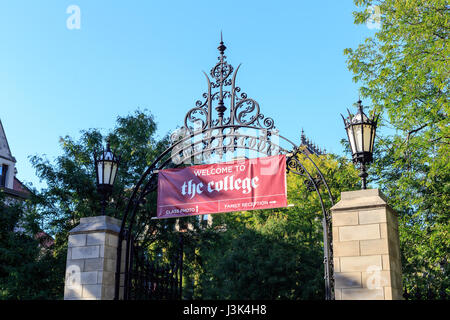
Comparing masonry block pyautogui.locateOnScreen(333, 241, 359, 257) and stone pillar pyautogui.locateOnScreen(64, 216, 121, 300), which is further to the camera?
stone pillar pyautogui.locateOnScreen(64, 216, 121, 300)

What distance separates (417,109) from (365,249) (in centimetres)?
817

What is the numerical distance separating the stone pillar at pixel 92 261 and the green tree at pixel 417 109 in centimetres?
875

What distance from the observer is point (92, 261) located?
11.9 m

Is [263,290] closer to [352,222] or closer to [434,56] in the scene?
[434,56]

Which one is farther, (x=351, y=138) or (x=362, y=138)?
(x=351, y=138)

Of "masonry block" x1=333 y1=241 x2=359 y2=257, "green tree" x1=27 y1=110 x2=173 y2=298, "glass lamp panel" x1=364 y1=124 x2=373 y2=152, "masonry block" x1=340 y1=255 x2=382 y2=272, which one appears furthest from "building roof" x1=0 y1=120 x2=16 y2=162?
"masonry block" x1=340 y1=255 x2=382 y2=272

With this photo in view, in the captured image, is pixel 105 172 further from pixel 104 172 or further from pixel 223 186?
pixel 223 186

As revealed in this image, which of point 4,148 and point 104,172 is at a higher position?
point 4,148

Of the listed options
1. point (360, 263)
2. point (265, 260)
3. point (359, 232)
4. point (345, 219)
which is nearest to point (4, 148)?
point (265, 260)

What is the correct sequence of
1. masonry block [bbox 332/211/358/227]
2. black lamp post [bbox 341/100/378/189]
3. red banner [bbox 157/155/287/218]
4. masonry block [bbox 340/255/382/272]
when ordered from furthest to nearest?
red banner [bbox 157/155/287/218], black lamp post [bbox 341/100/378/189], masonry block [bbox 332/211/358/227], masonry block [bbox 340/255/382/272]

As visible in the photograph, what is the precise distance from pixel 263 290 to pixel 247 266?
144 centimetres

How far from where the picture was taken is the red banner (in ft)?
39.0

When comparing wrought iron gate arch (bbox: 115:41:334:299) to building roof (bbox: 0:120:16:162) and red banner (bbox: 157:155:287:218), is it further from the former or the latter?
building roof (bbox: 0:120:16:162)

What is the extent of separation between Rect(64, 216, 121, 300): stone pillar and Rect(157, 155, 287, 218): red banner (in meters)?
1.47
